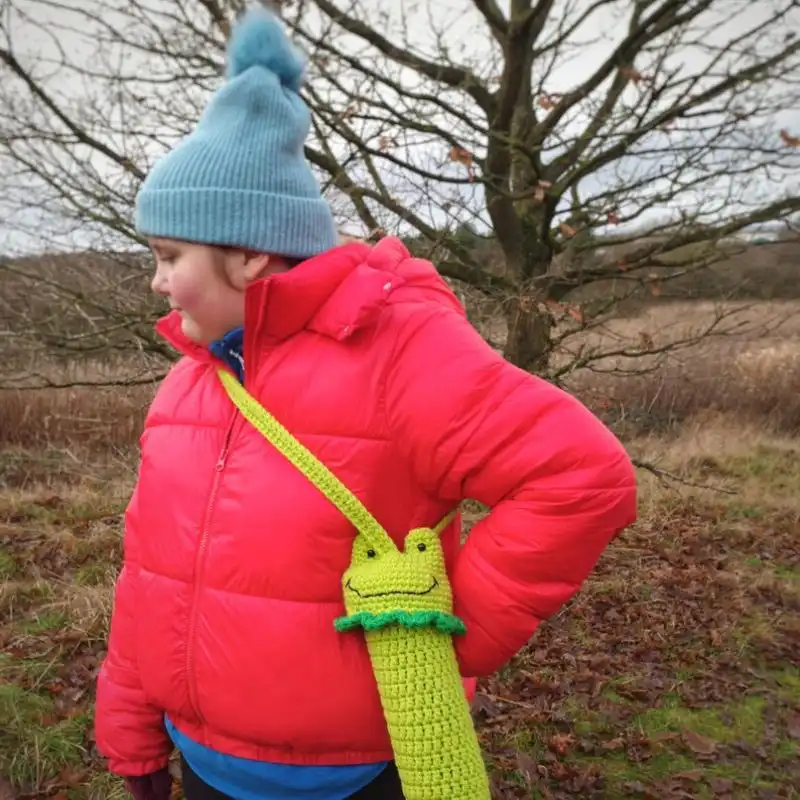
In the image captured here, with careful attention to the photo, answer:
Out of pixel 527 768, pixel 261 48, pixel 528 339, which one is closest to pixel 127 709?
pixel 261 48

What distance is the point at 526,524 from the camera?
1232 mm

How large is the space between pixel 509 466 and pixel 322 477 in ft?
1.06

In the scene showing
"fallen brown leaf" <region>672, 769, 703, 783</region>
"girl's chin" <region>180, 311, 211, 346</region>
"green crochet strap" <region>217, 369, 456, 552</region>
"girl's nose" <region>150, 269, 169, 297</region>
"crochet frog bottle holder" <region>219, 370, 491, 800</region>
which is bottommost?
"fallen brown leaf" <region>672, 769, 703, 783</region>

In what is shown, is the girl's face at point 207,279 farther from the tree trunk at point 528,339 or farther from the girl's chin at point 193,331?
the tree trunk at point 528,339

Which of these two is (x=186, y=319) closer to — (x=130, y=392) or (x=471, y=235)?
(x=471, y=235)

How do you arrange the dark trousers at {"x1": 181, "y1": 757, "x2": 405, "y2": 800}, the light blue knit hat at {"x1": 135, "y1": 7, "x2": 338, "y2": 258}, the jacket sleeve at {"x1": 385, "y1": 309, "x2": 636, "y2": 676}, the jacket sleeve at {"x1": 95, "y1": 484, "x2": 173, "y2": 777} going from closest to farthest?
the jacket sleeve at {"x1": 385, "y1": 309, "x2": 636, "y2": 676} < the light blue knit hat at {"x1": 135, "y1": 7, "x2": 338, "y2": 258} < the dark trousers at {"x1": 181, "y1": 757, "x2": 405, "y2": 800} < the jacket sleeve at {"x1": 95, "y1": 484, "x2": 173, "y2": 777}

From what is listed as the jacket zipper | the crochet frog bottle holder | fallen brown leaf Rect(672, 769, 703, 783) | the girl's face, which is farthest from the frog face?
fallen brown leaf Rect(672, 769, 703, 783)

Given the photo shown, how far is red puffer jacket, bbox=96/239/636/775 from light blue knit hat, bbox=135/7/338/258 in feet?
0.36

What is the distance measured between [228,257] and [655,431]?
854 cm

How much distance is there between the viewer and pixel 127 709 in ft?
5.37

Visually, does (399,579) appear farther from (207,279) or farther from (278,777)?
(207,279)

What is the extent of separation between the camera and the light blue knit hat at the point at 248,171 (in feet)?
4.48

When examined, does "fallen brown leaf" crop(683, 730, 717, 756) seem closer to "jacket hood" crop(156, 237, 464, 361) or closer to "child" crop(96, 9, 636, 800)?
"child" crop(96, 9, 636, 800)

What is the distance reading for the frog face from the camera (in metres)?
1.28
